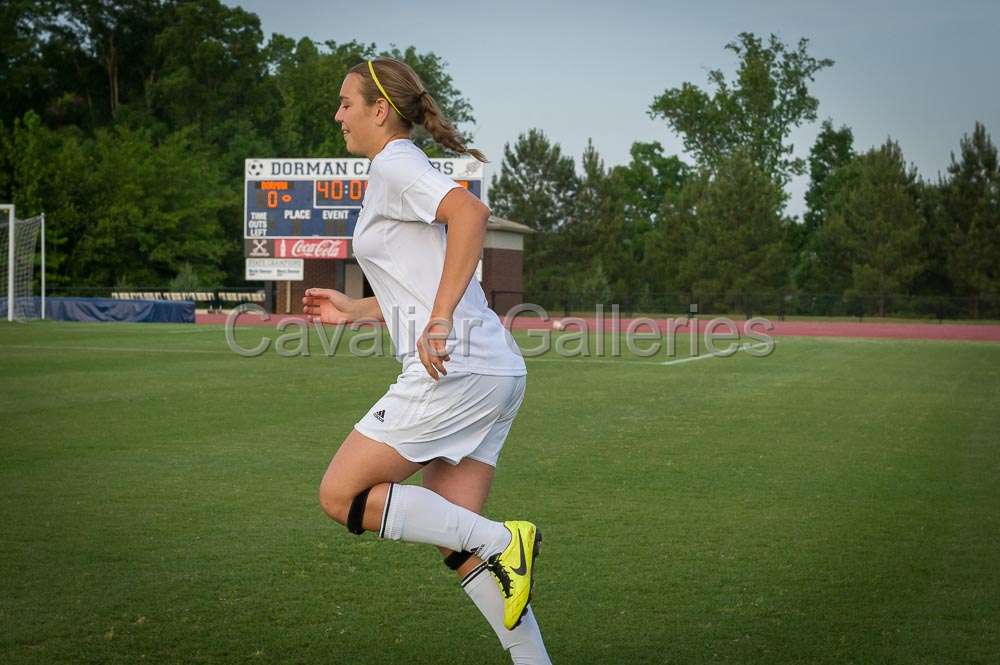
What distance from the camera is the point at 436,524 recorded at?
142 inches

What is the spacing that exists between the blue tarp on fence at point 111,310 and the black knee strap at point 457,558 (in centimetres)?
3713

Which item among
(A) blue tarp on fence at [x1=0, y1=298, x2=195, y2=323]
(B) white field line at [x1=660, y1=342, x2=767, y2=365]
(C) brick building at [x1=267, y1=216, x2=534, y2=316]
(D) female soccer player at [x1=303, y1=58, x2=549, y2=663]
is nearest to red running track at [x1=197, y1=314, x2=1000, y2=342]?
(C) brick building at [x1=267, y1=216, x2=534, y2=316]

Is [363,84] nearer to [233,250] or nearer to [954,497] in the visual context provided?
[954,497]

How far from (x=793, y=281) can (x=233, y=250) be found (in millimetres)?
35624

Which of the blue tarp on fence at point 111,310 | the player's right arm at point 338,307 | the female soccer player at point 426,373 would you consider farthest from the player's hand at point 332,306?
the blue tarp on fence at point 111,310

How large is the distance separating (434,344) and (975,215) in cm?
6303

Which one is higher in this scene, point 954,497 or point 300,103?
point 300,103

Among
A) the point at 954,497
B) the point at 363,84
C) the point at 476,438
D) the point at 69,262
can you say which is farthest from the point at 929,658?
the point at 69,262

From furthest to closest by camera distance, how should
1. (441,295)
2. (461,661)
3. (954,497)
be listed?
(954,497), (461,661), (441,295)

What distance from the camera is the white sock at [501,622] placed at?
371 cm

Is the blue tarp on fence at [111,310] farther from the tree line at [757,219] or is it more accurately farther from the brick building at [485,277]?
the tree line at [757,219]

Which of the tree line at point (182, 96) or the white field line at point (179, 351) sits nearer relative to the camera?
the white field line at point (179, 351)

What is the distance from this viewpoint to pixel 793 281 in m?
74.9

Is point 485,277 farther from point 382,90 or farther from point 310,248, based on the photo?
point 382,90
